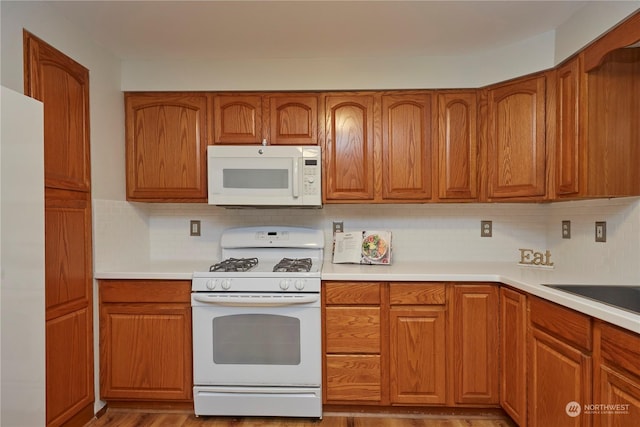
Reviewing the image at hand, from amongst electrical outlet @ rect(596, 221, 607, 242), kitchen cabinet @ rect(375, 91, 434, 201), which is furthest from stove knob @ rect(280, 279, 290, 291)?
electrical outlet @ rect(596, 221, 607, 242)

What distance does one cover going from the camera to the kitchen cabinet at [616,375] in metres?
1.19

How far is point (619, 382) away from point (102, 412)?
254cm

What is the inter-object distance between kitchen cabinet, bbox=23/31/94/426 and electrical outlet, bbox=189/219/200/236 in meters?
0.78

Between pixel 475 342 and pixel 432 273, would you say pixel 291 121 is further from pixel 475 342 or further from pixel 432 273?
pixel 475 342

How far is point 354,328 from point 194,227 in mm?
1414

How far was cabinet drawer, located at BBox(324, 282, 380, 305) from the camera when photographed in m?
2.16

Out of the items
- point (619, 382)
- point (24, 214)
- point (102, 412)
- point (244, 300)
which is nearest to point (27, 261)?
point (24, 214)

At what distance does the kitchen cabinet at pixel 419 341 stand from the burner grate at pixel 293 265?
1.72 ft

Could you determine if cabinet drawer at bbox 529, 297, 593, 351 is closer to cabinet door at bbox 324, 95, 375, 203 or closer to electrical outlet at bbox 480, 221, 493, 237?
electrical outlet at bbox 480, 221, 493, 237

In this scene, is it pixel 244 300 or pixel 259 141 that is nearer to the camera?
pixel 244 300

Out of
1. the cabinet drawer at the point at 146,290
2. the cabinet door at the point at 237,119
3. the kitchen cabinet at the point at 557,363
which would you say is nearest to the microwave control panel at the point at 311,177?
the cabinet door at the point at 237,119

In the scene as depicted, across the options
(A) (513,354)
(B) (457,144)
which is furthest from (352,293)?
(B) (457,144)

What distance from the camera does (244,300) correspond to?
2109 millimetres

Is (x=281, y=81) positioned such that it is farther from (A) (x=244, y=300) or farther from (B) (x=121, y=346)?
(B) (x=121, y=346)
